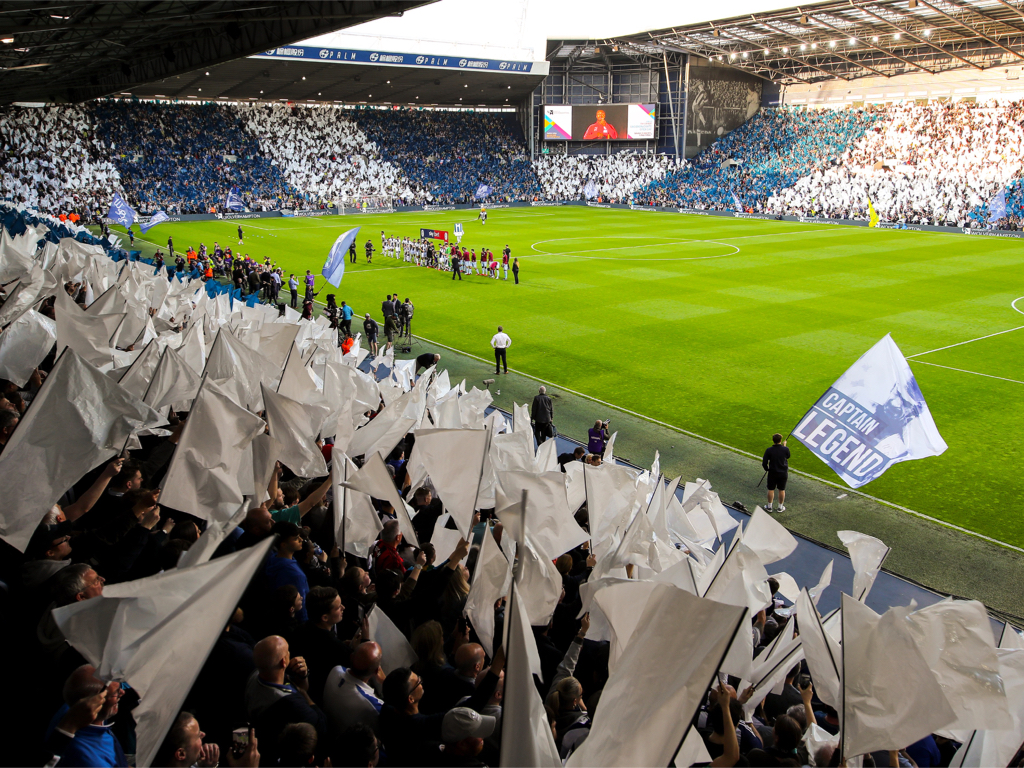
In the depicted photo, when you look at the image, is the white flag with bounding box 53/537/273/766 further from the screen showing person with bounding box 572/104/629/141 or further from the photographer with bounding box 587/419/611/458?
the screen showing person with bounding box 572/104/629/141

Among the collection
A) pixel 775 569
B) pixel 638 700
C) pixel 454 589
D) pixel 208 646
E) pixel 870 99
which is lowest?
pixel 775 569

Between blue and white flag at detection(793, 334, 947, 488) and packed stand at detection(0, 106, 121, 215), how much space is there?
165 ft

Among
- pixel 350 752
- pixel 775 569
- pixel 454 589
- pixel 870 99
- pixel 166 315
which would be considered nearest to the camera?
pixel 350 752

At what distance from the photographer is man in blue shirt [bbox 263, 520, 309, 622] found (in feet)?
17.3

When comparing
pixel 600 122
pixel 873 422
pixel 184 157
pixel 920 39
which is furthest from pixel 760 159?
pixel 873 422

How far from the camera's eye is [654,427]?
15234mm

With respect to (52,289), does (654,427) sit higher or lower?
lower

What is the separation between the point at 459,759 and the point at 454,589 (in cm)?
192

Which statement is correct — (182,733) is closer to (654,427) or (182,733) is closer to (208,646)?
(208,646)

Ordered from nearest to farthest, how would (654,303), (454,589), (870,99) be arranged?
(454,589) < (654,303) < (870,99)

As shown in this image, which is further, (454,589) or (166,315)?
(166,315)

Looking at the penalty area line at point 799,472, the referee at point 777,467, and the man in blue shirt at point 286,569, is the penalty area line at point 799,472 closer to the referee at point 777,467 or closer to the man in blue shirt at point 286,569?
the referee at point 777,467

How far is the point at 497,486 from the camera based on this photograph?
704cm

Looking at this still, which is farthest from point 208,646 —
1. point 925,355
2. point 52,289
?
point 925,355
